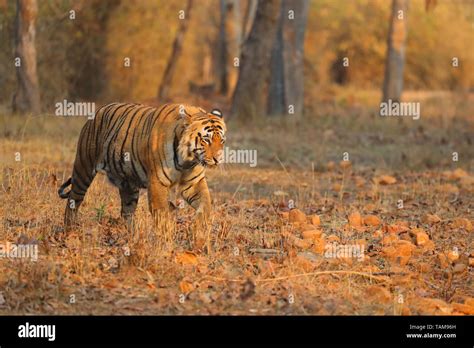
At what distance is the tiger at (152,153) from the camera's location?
27.8 ft

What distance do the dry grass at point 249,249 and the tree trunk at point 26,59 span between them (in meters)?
3.22

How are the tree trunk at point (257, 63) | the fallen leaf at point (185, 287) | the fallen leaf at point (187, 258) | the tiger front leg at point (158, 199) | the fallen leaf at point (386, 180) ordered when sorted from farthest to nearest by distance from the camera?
1. the tree trunk at point (257, 63)
2. the fallen leaf at point (386, 180)
3. the tiger front leg at point (158, 199)
4. the fallen leaf at point (187, 258)
5. the fallen leaf at point (185, 287)

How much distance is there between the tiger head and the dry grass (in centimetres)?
64

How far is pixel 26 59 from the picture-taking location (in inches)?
685

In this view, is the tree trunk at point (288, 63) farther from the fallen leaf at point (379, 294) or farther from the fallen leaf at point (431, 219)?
the fallen leaf at point (379, 294)

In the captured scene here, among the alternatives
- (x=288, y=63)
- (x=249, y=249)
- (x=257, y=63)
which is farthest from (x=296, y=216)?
(x=288, y=63)

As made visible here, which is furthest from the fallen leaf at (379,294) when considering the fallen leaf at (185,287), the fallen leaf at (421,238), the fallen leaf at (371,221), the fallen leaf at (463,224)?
the fallen leaf at (463,224)

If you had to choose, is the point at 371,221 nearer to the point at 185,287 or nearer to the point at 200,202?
the point at 200,202

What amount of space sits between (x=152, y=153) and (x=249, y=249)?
4.00 feet

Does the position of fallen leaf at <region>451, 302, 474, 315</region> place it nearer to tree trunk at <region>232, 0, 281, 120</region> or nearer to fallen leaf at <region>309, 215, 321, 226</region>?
fallen leaf at <region>309, 215, 321, 226</region>

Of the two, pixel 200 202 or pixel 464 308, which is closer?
pixel 464 308

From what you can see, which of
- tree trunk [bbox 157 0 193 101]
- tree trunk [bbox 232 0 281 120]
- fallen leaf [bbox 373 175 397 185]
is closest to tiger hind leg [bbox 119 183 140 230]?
fallen leaf [bbox 373 175 397 185]

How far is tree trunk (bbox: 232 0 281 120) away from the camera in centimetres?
1953
